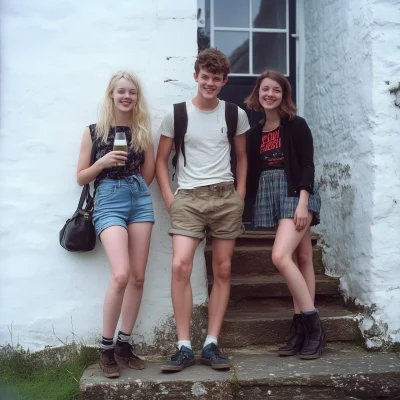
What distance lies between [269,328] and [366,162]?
1.46m

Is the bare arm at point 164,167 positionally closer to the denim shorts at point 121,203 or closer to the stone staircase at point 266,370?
the denim shorts at point 121,203

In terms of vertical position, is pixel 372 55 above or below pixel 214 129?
above

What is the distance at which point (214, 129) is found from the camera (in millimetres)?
3672

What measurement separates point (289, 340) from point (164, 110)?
1.88 metres

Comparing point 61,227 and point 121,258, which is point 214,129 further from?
point 61,227

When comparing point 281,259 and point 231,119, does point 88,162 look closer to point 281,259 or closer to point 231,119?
point 231,119

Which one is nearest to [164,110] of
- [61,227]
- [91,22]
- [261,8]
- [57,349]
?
[91,22]

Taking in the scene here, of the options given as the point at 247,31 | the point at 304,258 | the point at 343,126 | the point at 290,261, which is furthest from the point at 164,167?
the point at 247,31

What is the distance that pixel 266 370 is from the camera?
11.7 ft

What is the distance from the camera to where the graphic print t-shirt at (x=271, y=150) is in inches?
149

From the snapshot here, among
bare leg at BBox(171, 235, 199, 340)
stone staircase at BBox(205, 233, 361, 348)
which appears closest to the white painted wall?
stone staircase at BBox(205, 233, 361, 348)

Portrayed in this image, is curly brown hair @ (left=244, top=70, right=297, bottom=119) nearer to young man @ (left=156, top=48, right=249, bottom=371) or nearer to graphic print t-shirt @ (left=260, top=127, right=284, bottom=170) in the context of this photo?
graphic print t-shirt @ (left=260, top=127, right=284, bottom=170)

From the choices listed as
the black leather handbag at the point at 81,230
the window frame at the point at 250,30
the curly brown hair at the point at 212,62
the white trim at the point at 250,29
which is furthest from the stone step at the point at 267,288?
the white trim at the point at 250,29

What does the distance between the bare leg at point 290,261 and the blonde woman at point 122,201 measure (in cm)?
87
